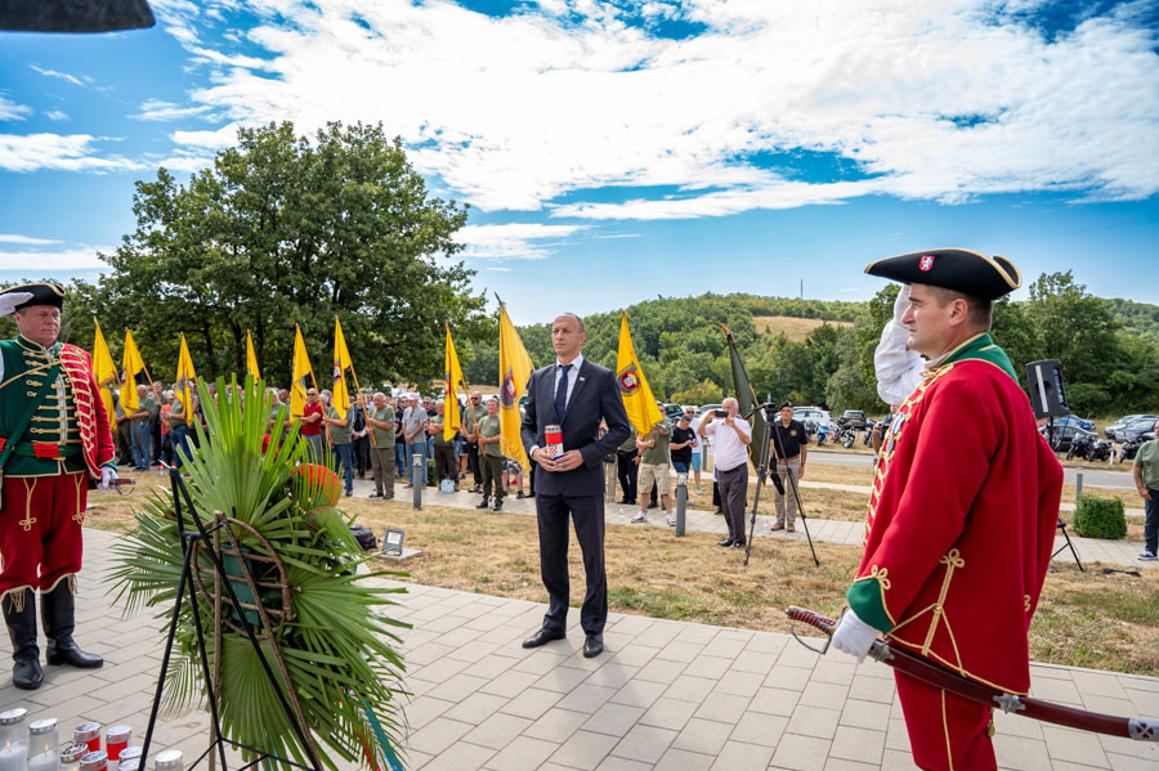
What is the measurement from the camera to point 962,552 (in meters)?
2.35

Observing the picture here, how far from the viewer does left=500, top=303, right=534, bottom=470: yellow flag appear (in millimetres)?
11227

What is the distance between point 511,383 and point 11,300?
7.35 metres

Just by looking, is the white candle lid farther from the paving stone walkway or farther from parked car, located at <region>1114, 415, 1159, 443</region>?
parked car, located at <region>1114, 415, 1159, 443</region>

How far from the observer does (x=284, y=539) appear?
2.47 meters

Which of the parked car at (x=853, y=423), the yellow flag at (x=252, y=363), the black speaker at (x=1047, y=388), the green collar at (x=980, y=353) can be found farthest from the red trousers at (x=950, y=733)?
the parked car at (x=853, y=423)

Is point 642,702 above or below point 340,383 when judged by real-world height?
below

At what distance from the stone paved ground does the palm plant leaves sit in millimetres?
1413

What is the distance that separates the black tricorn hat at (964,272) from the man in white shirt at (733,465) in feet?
24.3

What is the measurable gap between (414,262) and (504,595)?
24139 mm

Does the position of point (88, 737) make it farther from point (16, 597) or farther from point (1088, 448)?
point (1088, 448)

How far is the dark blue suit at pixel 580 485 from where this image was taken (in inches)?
208

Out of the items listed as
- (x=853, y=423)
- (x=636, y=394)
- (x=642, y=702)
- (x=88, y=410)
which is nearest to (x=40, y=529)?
(x=88, y=410)

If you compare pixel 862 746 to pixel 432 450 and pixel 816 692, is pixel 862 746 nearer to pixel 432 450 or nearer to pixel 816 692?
pixel 816 692

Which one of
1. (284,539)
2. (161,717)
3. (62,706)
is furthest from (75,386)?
(284,539)
